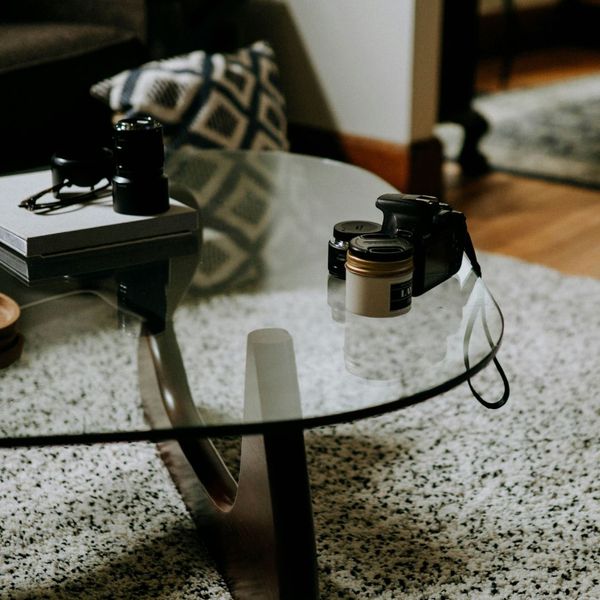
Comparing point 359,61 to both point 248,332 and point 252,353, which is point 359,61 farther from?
point 252,353

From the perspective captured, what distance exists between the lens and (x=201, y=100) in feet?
6.25

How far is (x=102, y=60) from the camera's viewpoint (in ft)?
6.45

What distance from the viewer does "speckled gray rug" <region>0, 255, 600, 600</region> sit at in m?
0.97

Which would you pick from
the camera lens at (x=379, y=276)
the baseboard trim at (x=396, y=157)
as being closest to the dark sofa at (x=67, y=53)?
the baseboard trim at (x=396, y=157)

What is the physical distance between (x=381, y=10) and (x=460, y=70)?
0.37 meters

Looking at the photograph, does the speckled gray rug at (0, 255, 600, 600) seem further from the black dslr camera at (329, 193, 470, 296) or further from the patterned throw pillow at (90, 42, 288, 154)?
the patterned throw pillow at (90, 42, 288, 154)

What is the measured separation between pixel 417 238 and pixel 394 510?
38cm

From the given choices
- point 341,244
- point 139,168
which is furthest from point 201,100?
point 341,244

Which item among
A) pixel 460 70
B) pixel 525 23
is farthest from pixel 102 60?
pixel 525 23

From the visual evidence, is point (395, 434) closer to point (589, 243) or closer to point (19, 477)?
point (19, 477)

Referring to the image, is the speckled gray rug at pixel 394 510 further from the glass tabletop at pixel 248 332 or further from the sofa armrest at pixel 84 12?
the sofa armrest at pixel 84 12

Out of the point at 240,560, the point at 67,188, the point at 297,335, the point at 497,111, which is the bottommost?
the point at 497,111

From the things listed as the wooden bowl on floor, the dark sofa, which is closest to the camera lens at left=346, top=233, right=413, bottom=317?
the wooden bowl on floor

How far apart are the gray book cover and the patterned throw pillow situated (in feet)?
2.80
